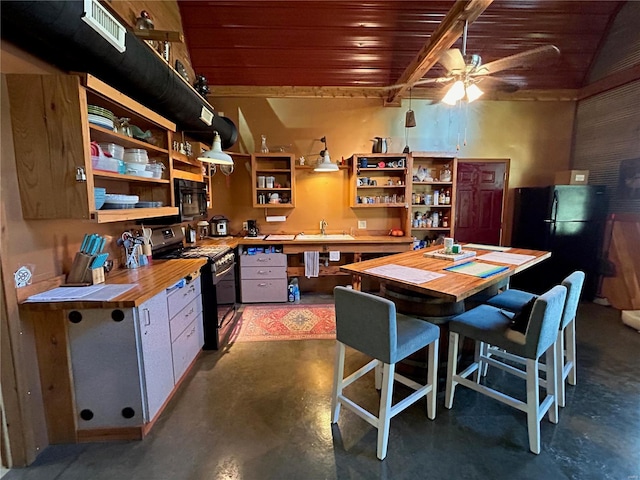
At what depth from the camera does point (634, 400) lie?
2.13 m

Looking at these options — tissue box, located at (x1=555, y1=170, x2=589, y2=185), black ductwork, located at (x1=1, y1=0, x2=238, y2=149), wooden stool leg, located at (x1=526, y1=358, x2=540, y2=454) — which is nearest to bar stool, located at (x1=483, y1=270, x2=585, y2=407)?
wooden stool leg, located at (x1=526, y1=358, x2=540, y2=454)

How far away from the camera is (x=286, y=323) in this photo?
345cm

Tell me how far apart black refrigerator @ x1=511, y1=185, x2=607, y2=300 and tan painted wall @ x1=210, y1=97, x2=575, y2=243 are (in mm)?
668

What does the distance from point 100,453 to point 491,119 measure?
5.53m

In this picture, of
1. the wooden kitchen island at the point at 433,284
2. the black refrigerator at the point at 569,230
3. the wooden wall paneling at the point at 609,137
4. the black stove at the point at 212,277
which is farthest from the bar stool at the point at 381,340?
the wooden wall paneling at the point at 609,137

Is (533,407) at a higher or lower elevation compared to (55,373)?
lower

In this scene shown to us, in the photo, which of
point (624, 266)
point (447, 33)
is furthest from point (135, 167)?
point (624, 266)

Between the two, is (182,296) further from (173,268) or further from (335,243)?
(335,243)

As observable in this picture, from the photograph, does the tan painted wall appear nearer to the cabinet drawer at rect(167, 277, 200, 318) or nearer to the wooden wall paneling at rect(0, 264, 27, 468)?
the cabinet drawer at rect(167, 277, 200, 318)

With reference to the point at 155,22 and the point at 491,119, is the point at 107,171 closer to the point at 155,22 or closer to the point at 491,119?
the point at 155,22

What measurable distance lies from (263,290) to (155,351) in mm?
2122

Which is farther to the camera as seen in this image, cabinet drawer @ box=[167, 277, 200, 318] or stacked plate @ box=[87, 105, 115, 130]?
cabinet drawer @ box=[167, 277, 200, 318]

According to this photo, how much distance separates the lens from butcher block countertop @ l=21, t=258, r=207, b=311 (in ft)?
5.27

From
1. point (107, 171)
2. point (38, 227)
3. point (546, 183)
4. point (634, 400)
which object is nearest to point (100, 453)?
point (38, 227)
